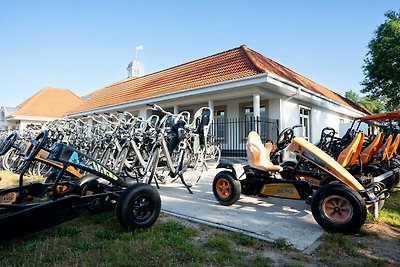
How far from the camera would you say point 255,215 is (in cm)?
375

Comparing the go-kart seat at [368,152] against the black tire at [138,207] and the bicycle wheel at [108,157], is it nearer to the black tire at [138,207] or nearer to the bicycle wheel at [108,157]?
the black tire at [138,207]

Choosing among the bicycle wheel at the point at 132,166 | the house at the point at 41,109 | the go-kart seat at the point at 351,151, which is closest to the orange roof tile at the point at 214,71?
the bicycle wheel at the point at 132,166

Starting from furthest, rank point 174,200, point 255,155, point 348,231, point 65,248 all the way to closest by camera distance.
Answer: point 174,200 → point 255,155 → point 348,231 → point 65,248

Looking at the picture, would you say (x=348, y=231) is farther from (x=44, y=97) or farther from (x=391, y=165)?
(x=44, y=97)

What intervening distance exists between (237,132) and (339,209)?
9194 mm

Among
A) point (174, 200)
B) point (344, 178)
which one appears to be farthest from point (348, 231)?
point (174, 200)

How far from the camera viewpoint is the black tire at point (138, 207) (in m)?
2.85

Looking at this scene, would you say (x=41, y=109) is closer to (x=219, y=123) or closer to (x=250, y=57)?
(x=219, y=123)

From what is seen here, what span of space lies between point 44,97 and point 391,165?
30839 millimetres

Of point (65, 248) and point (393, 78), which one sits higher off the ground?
point (393, 78)

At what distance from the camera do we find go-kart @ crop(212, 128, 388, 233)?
2.96 metres

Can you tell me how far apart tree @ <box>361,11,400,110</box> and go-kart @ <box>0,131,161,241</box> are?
18.4m

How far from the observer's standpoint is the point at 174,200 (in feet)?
15.1

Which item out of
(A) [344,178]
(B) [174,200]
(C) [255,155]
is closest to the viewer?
(A) [344,178]
